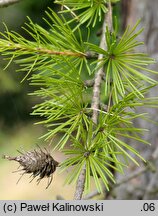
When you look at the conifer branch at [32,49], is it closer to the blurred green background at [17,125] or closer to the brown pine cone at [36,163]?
the brown pine cone at [36,163]

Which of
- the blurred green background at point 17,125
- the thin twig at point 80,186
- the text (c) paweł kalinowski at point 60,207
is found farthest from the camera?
the blurred green background at point 17,125

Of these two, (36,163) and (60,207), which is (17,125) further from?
(36,163)

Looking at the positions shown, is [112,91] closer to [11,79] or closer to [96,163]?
[96,163]

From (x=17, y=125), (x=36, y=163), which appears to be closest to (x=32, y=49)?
(x=36, y=163)

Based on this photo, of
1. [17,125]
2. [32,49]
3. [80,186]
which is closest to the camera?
[80,186]

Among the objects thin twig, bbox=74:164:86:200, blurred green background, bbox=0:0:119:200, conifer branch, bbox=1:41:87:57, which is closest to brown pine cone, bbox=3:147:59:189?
thin twig, bbox=74:164:86:200

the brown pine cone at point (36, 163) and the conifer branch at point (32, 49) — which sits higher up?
the conifer branch at point (32, 49)

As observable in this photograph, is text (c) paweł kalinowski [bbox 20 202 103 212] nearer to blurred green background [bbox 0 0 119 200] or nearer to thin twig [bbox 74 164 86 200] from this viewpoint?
thin twig [bbox 74 164 86 200]

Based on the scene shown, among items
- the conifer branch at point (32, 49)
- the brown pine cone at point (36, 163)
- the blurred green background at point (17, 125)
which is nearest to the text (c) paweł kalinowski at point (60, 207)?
the brown pine cone at point (36, 163)
